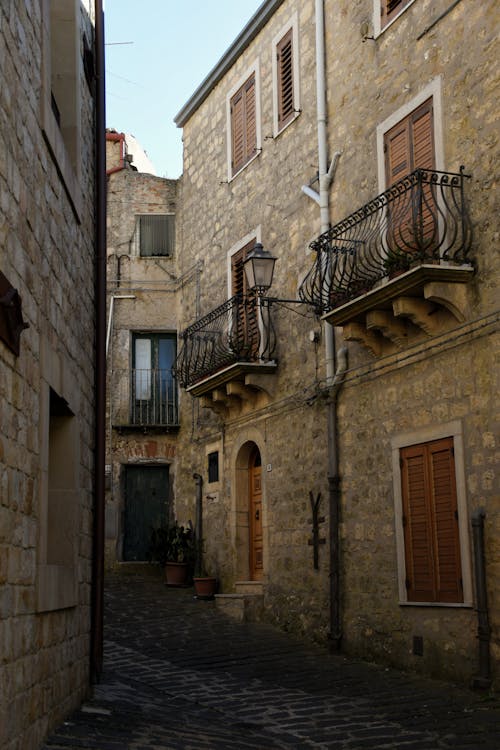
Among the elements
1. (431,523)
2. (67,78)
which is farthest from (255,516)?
(67,78)

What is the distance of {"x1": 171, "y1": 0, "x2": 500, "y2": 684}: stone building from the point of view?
387 inches

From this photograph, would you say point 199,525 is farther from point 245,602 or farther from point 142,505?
point 245,602

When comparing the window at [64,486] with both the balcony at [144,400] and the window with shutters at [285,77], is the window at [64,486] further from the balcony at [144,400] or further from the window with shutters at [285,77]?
the balcony at [144,400]

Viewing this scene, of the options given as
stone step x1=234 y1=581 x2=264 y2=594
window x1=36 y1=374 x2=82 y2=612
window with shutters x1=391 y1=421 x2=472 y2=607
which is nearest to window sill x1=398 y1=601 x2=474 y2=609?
window with shutters x1=391 y1=421 x2=472 y2=607

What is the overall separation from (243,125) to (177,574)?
7.72 metres

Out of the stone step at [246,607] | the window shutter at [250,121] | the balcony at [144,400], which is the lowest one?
the stone step at [246,607]

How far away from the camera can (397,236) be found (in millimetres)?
10820

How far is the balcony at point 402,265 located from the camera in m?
9.81

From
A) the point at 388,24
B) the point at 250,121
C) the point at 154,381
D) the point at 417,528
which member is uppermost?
the point at 250,121

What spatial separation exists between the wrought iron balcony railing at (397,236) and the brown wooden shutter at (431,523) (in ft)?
6.34

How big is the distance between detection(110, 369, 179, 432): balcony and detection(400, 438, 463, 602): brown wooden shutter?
9.19m

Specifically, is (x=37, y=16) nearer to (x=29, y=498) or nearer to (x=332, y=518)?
(x=29, y=498)

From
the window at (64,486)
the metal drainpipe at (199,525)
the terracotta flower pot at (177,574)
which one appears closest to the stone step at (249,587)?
the metal drainpipe at (199,525)

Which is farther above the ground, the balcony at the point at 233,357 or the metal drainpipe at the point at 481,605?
the balcony at the point at 233,357
